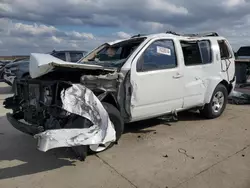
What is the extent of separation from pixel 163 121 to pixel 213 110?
1.20 metres

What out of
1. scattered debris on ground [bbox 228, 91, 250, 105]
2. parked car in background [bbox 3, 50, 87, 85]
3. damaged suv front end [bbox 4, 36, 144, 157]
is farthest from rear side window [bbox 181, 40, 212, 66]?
parked car in background [bbox 3, 50, 87, 85]

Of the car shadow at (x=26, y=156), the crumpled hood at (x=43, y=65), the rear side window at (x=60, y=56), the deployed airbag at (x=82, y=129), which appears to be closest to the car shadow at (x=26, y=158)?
the car shadow at (x=26, y=156)

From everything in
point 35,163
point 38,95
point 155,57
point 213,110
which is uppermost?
point 155,57

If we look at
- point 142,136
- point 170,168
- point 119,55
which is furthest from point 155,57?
point 170,168

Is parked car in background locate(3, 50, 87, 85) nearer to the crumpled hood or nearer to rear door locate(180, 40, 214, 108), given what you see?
rear door locate(180, 40, 214, 108)

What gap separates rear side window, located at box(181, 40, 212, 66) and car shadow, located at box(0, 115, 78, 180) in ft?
9.57

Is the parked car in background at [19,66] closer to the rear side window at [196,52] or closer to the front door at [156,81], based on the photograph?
the rear side window at [196,52]

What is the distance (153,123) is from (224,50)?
8.03 feet

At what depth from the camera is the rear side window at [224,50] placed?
20.6 ft

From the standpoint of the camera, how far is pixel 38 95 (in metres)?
4.12

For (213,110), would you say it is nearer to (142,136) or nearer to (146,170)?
(142,136)

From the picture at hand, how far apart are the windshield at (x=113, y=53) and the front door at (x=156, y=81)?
30cm

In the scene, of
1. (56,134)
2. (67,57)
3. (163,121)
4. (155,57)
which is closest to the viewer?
(56,134)

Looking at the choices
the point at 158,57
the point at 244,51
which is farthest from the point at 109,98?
the point at 244,51
